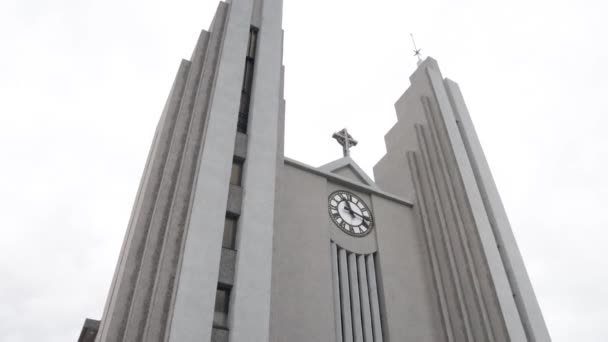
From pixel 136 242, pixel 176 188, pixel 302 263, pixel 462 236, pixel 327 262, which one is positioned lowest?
pixel 136 242

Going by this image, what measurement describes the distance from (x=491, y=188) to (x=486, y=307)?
4914 millimetres

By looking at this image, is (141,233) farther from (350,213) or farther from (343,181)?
(343,181)

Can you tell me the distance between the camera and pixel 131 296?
9.91m

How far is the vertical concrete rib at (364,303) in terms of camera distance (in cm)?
1320

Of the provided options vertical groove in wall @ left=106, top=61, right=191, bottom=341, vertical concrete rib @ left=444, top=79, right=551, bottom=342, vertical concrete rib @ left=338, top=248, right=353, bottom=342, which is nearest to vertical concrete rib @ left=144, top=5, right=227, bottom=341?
vertical groove in wall @ left=106, top=61, right=191, bottom=341

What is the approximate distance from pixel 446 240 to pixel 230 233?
7.81 metres

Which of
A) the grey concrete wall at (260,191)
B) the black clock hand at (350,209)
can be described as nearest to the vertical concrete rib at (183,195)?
the grey concrete wall at (260,191)

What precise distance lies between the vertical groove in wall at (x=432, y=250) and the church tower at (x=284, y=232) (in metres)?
0.04

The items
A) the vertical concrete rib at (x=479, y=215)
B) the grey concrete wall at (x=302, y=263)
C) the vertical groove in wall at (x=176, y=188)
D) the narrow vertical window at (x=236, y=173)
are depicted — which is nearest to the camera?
the vertical groove in wall at (x=176, y=188)

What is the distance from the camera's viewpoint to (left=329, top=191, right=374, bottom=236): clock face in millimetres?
15430

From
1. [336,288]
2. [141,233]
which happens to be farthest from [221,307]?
[336,288]

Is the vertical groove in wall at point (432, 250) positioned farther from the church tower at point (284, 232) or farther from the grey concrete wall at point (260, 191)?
the grey concrete wall at point (260, 191)

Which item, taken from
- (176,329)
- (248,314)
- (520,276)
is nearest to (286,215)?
(248,314)

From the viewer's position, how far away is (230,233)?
1084 cm
